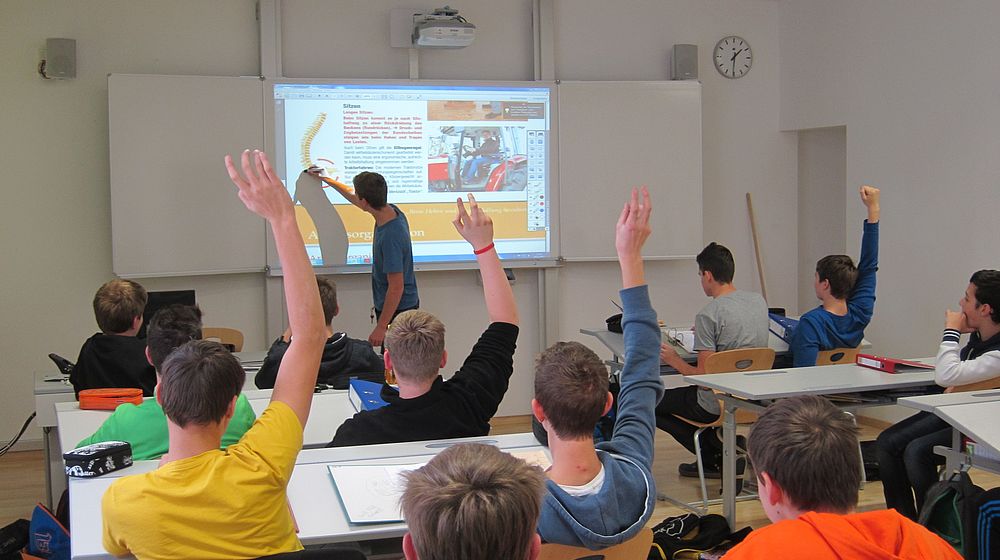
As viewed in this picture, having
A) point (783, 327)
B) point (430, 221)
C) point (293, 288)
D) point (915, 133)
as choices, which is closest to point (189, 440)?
point (293, 288)

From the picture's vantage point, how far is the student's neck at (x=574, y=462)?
208cm

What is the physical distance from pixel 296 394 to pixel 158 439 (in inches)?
37.7

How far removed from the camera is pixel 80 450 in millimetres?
2469

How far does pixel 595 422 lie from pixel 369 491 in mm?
631

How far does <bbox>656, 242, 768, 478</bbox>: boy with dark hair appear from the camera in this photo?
191 inches

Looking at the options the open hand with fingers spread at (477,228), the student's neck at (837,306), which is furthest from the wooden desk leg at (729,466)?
the open hand with fingers spread at (477,228)

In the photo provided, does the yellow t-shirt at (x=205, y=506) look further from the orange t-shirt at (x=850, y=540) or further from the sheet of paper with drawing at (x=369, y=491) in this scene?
the orange t-shirt at (x=850, y=540)

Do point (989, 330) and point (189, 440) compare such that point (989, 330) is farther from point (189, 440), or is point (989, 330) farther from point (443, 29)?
point (443, 29)

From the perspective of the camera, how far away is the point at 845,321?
5023 millimetres

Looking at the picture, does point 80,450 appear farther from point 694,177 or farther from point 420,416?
point 694,177

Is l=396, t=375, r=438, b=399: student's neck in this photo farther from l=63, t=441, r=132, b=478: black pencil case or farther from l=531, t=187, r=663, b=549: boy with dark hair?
l=63, t=441, r=132, b=478: black pencil case

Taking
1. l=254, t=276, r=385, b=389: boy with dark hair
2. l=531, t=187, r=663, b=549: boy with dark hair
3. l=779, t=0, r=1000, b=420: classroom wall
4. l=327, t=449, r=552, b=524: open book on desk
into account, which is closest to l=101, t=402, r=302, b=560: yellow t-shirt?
l=327, t=449, r=552, b=524: open book on desk

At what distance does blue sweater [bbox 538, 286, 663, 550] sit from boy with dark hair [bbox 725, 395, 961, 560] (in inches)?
12.3

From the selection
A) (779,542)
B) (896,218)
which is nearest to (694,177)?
(896,218)
